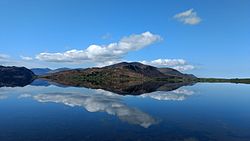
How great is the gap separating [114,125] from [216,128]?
15896 mm

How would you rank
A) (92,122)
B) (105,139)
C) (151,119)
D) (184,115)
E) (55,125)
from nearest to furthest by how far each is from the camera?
(105,139) < (55,125) < (92,122) < (151,119) < (184,115)

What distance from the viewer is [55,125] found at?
4325cm

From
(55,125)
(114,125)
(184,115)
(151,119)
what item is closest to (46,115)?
(55,125)

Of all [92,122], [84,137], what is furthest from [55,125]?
[84,137]

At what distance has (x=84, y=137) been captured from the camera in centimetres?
3556

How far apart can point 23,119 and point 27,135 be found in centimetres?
1395

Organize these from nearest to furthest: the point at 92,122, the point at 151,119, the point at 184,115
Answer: the point at 92,122
the point at 151,119
the point at 184,115

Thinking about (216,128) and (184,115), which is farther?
(184,115)

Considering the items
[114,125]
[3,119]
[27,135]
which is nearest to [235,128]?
[114,125]

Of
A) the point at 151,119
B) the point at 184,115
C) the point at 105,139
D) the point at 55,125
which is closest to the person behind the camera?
the point at 105,139

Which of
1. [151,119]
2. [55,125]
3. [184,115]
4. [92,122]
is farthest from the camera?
[184,115]

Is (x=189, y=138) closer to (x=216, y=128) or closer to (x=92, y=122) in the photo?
(x=216, y=128)

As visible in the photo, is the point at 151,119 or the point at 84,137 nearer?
the point at 84,137

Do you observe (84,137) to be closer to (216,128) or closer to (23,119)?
(23,119)
